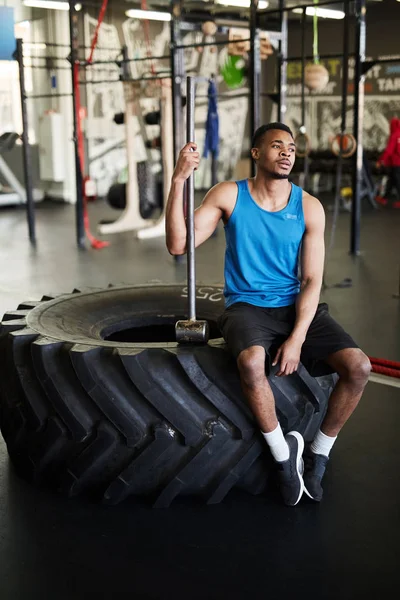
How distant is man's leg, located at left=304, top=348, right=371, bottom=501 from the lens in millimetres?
2217

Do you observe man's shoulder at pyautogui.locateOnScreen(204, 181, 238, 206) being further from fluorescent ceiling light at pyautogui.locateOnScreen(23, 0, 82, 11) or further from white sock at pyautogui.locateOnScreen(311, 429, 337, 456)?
fluorescent ceiling light at pyautogui.locateOnScreen(23, 0, 82, 11)

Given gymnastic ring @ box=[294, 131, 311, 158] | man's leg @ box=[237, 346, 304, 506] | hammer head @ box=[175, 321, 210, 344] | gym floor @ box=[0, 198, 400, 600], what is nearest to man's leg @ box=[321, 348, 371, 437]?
man's leg @ box=[237, 346, 304, 506]

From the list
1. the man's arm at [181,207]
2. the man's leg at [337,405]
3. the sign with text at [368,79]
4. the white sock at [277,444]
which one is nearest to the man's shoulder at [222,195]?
the man's arm at [181,207]

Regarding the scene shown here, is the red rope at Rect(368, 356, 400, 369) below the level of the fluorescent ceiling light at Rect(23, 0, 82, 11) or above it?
below

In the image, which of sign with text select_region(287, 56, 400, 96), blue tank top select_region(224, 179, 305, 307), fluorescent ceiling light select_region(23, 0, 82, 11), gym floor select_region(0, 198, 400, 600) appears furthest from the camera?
sign with text select_region(287, 56, 400, 96)

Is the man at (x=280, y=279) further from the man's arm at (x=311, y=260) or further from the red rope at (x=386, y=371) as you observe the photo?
the red rope at (x=386, y=371)

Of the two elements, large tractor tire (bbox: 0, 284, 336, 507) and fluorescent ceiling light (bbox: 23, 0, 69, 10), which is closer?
large tractor tire (bbox: 0, 284, 336, 507)

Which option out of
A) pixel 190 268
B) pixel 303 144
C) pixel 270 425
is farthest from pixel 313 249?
Answer: pixel 303 144

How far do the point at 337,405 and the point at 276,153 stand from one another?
0.80 m

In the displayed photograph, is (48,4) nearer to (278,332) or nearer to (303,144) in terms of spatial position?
(303,144)

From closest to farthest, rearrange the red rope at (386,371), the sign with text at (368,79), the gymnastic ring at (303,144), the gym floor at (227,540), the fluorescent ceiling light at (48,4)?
the gym floor at (227,540)
the red rope at (386,371)
the gymnastic ring at (303,144)
the fluorescent ceiling light at (48,4)
the sign with text at (368,79)

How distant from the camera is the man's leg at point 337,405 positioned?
222cm

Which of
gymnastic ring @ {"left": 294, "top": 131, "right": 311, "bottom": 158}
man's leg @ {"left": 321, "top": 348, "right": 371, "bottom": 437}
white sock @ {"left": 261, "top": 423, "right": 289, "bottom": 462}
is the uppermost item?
gymnastic ring @ {"left": 294, "top": 131, "right": 311, "bottom": 158}

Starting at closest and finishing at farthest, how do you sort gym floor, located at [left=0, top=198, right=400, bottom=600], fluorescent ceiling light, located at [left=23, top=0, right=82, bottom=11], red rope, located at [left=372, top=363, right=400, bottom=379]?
gym floor, located at [left=0, top=198, right=400, bottom=600], red rope, located at [left=372, top=363, right=400, bottom=379], fluorescent ceiling light, located at [left=23, top=0, right=82, bottom=11]
